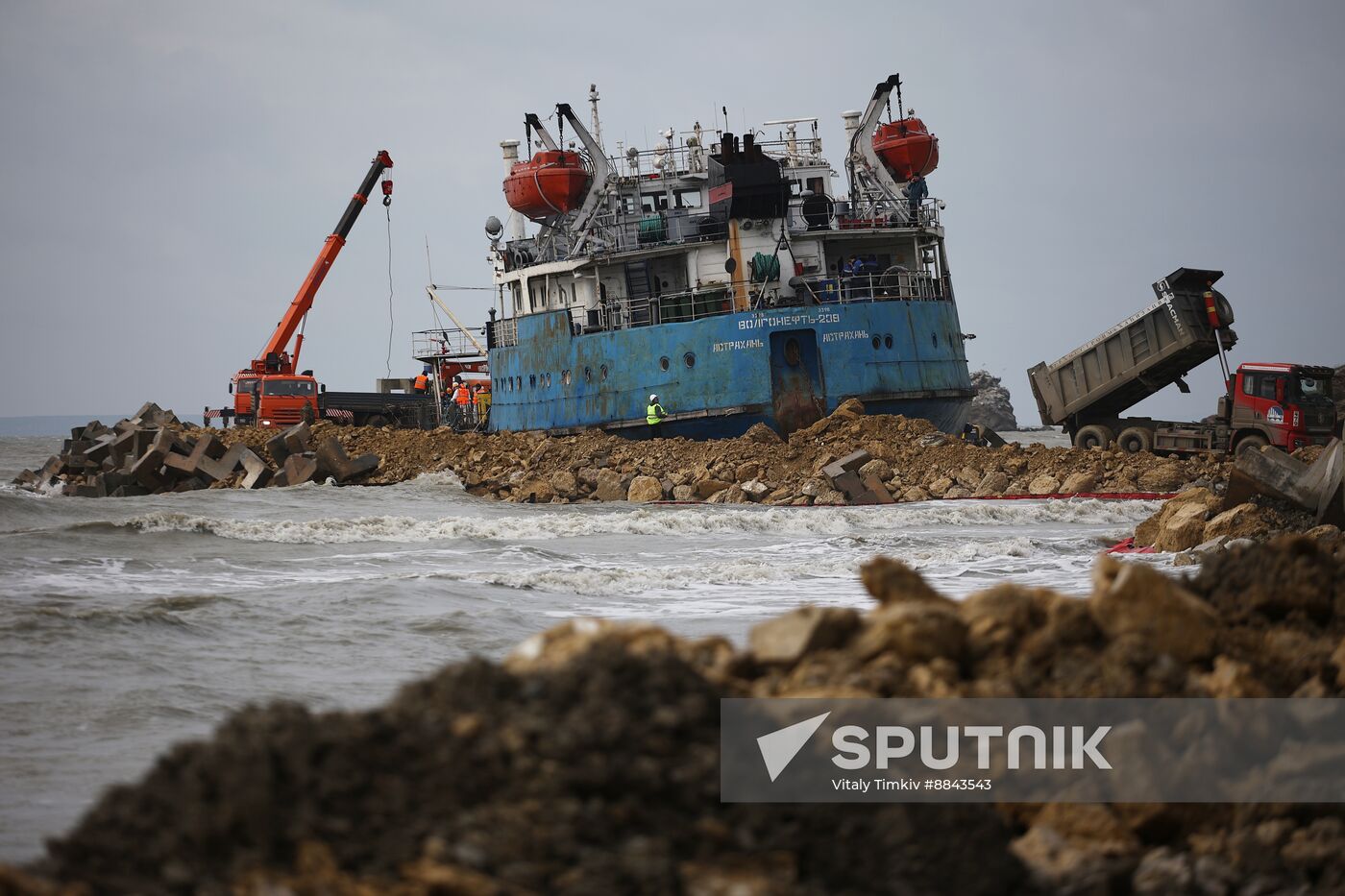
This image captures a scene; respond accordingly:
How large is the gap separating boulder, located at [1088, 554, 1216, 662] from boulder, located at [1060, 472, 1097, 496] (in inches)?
696

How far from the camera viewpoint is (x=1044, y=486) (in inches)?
884

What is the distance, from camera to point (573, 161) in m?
32.7

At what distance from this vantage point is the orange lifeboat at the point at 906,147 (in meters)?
32.7

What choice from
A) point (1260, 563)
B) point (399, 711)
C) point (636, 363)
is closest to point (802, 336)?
point (636, 363)

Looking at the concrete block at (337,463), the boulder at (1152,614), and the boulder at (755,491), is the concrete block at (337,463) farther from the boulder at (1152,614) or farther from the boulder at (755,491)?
the boulder at (1152,614)

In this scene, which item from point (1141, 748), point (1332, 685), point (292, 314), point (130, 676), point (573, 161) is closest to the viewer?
point (1141, 748)

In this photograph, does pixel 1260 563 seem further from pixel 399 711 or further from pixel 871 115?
pixel 871 115

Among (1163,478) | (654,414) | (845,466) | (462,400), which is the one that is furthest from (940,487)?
(462,400)

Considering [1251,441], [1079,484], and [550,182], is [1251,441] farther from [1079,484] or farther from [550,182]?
[550,182]

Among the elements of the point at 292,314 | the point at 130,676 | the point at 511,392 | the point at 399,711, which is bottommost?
the point at 130,676

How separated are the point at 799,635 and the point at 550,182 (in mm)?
29005

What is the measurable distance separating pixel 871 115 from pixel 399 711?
31.0 meters

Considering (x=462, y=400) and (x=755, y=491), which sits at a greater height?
(x=462, y=400)

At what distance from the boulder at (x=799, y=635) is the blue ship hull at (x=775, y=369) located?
2249cm
